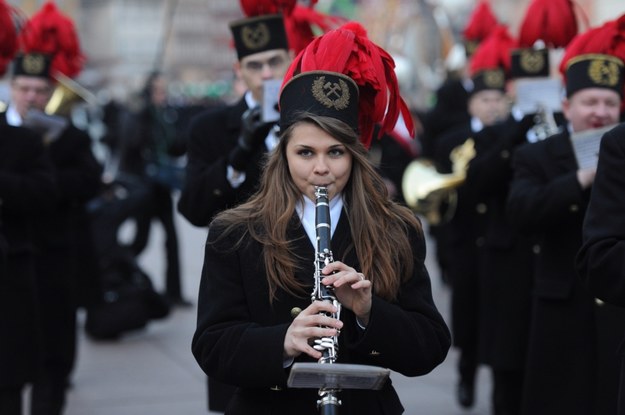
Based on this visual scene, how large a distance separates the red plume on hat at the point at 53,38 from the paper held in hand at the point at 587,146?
355 centimetres

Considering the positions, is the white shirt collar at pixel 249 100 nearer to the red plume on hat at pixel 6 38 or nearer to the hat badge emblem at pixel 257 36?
the hat badge emblem at pixel 257 36

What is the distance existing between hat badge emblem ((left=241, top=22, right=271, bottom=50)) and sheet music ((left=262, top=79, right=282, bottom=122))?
37 cm

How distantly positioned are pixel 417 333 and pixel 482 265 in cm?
378

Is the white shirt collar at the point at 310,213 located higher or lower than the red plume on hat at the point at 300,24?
lower

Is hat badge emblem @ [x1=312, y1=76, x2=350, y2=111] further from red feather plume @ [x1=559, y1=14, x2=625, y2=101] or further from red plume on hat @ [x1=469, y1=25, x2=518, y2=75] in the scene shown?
red plume on hat @ [x1=469, y1=25, x2=518, y2=75]

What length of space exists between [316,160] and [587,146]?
2011 mm

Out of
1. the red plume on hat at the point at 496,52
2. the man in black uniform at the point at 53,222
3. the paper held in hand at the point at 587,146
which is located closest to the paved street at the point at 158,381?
the man in black uniform at the point at 53,222

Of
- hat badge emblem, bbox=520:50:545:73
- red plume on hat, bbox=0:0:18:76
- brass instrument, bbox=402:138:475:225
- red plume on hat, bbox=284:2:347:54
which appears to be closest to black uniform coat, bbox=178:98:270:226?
red plume on hat, bbox=284:2:347:54

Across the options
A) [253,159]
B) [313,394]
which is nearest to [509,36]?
[253,159]

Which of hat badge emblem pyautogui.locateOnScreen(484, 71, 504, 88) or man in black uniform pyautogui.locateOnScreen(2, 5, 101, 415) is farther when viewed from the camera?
hat badge emblem pyautogui.locateOnScreen(484, 71, 504, 88)

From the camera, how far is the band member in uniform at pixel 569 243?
515 centimetres

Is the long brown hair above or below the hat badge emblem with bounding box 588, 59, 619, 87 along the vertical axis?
below

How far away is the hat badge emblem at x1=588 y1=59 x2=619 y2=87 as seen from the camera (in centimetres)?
530

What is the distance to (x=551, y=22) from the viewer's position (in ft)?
22.2
